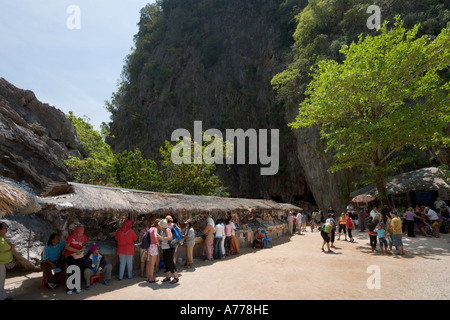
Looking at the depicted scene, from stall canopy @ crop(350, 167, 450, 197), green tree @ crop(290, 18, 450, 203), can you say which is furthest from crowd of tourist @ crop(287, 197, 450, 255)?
green tree @ crop(290, 18, 450, 203)

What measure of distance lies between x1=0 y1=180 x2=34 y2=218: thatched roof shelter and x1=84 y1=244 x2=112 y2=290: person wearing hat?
1.82m

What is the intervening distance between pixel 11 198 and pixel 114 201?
2.43 m

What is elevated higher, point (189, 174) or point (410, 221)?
point (189, 174)

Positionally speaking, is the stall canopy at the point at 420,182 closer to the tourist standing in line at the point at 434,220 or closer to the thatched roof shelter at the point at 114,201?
the tourist standing in line at the point at 434,220

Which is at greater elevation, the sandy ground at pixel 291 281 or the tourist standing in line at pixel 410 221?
the tourist standing in line at pixel 410 221

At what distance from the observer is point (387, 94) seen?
14070 mm

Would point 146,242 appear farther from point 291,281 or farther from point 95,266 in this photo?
point 291,281

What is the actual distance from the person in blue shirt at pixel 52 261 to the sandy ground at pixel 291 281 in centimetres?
24

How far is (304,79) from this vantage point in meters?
25.6

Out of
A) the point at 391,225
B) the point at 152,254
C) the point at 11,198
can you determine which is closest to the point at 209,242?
the point at 152,254

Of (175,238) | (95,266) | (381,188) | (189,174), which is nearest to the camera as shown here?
(95,266)

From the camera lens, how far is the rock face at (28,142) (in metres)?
11.9

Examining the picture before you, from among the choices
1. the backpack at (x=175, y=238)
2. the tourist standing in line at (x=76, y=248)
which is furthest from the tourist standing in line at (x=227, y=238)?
Result: the tourist standing in line at (x=76, y=248)
